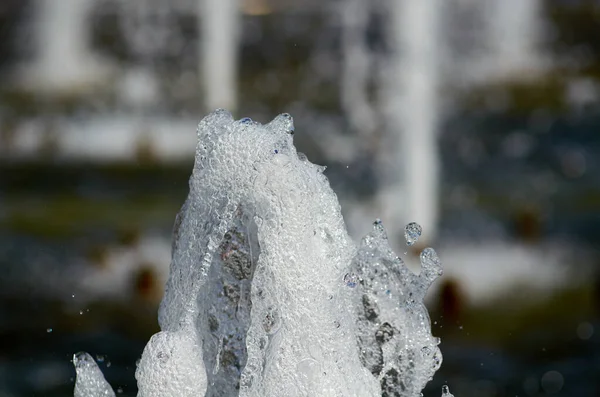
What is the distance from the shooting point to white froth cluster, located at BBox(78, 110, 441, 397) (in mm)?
2012

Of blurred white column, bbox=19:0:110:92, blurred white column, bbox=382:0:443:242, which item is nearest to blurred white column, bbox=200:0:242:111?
blurred white column, bbox=19:0:110:92

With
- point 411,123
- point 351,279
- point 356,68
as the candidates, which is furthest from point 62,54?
point 351,279

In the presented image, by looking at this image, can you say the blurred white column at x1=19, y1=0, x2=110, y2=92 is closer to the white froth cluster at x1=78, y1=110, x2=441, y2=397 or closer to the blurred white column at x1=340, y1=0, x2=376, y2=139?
the blurred white column at x1=340, y1=0, x2=376, y2=139

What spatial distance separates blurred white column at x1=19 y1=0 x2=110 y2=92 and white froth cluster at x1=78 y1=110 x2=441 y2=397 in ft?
32.3

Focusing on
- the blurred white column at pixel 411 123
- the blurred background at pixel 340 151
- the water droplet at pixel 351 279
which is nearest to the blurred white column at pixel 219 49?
the blurred background at pixel 340 151

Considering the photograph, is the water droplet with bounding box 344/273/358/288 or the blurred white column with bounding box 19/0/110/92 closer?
the water droplet with bounding box 344/273/358/288

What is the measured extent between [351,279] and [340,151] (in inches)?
291

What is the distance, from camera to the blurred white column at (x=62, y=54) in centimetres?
1188

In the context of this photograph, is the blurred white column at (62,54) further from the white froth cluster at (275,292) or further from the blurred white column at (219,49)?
the white froth cluster at (275,292)

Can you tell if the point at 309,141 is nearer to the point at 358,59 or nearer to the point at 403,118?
the point at 403,118

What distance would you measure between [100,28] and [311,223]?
11.4 m

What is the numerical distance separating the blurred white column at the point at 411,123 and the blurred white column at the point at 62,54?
3509mm

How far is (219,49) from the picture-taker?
12.4 metres

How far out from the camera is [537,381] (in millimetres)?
4293
